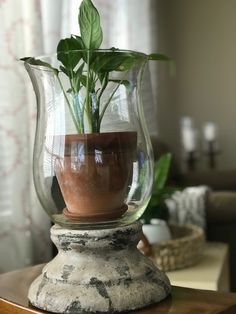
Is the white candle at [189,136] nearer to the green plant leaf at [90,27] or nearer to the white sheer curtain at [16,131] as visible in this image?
the white sheer curtain at [16,131]

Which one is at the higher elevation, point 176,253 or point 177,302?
point 177,302

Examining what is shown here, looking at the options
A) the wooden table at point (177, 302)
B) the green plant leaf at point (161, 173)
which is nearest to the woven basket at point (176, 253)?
the green plant leaf at point (161, 173)

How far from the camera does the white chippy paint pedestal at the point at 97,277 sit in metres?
0.63

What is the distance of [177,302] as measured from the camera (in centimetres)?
67

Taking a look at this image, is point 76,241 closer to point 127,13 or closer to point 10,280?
point 10,280

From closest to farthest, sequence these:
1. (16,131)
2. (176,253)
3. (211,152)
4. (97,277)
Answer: (97,277) < (16,131) < (176,253) < (211,152)

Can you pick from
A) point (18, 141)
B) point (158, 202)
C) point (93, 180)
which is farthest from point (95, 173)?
point (158, 202)

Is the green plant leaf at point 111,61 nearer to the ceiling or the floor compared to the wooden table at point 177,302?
nearer to the ceiling

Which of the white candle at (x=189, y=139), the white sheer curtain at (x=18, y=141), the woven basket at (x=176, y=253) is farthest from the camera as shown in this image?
the white candle at (x=189, y=139)

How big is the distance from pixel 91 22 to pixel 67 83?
3.3 inches

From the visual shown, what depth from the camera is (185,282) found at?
133 cm

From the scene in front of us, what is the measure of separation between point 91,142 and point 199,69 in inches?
129

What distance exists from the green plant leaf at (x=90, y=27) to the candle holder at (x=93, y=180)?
0.08 ft

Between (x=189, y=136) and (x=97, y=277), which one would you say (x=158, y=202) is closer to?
(x=97, y=277)
